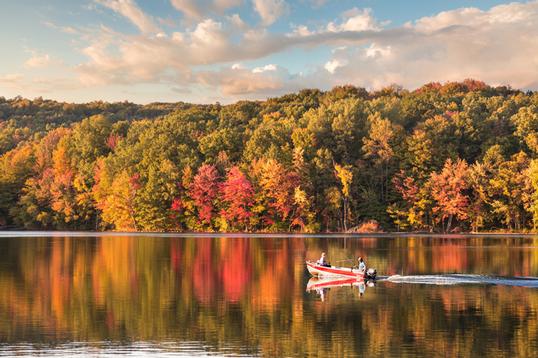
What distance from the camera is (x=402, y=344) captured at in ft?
74.1

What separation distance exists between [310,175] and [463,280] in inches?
2378

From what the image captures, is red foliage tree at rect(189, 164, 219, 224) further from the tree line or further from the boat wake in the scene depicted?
the boat wake

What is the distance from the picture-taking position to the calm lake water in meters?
22.5

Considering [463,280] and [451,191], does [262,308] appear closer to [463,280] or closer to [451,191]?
[463,280]

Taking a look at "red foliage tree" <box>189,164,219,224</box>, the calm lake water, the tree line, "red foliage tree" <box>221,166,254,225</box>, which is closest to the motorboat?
the calm lake water

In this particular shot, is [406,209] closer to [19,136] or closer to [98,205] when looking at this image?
[98,205]

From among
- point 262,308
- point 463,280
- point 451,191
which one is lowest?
point 463,280

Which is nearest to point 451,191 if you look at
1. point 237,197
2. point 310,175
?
point 310,175

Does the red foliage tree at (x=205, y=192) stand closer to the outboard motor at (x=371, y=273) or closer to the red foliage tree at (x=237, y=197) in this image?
the red foliage tree at (x=237, y=197)

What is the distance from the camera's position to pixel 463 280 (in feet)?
127

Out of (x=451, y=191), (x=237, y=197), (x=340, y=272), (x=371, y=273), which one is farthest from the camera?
(x=237, y=197)

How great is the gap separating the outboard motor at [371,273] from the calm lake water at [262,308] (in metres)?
0.66

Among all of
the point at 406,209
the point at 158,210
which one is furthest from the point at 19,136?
the point at 406,209

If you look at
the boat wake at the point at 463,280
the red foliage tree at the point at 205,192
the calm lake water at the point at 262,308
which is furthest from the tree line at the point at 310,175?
the boat wake at the point at 463,280
